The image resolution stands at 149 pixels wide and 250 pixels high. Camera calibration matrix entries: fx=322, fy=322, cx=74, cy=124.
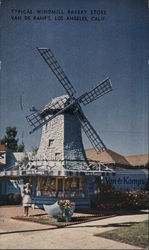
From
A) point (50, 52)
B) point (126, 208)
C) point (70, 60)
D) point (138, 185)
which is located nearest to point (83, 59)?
point (70, 60)

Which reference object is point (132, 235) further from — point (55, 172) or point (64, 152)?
point (64, 152)

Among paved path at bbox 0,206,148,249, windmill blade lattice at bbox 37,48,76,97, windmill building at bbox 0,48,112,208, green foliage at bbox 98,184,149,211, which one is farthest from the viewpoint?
windmill building at bbox 0,48,112,208

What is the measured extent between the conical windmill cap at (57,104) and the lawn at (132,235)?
6255mm

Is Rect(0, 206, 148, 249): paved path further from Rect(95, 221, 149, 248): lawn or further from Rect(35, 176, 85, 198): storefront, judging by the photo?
Rect(35, 176, 85, 198): storefront

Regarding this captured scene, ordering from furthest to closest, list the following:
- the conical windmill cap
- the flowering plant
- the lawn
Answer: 1. the conical windmill cap
2. the flowering plant
3. the lawn

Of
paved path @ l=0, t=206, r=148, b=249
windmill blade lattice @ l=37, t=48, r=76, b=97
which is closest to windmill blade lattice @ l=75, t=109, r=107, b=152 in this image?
windmill blade lattice @ l=37, t=48, r=76, b=97

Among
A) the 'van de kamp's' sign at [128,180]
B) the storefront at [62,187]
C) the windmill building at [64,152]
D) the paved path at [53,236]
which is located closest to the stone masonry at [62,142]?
the windmill building at [64,152]

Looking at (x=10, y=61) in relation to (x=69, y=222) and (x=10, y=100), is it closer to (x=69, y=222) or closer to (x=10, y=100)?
(x=10, y=100)

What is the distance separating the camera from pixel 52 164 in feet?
42.8

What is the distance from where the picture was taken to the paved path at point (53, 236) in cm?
689

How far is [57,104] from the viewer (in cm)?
1354

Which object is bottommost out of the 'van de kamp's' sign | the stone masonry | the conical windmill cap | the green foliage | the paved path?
the paved path

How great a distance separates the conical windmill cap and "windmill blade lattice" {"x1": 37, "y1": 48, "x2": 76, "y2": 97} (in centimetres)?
40

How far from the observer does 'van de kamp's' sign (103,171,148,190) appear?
9.37 metres
